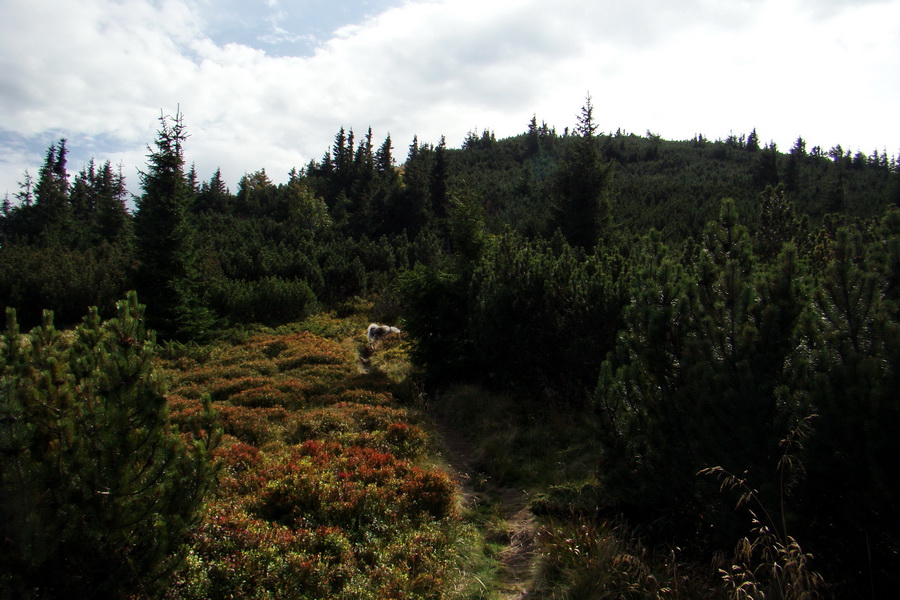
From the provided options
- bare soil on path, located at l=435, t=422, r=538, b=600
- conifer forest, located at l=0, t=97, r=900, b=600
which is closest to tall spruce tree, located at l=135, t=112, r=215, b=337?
conifer forest, located at l=0, t=97, r=900, b=600

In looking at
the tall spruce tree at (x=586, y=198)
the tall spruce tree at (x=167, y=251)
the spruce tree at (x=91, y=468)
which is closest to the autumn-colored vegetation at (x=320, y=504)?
the spruce tree at (x=91, y=468)

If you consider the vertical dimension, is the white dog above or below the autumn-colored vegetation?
above

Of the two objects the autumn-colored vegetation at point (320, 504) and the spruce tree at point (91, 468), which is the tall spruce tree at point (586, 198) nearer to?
the autumn-colored vegetation at point (320, 504)

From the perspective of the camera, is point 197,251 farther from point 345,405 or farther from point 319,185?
point 319,185

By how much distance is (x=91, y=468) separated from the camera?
2.90 meters

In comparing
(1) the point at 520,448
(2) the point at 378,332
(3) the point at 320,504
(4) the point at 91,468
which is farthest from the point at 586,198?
(4) the point at 91,468

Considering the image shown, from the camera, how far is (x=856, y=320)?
289 cm

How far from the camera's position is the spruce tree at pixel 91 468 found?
2723 mm

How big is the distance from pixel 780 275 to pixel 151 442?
4.48m

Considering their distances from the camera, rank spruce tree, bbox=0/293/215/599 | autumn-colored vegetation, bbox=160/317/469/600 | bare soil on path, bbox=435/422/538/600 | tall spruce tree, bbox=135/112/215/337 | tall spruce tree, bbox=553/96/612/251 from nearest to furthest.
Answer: spruce tree, bbox=0/293/215/599 → autumn-colored vegetation, bbox=160/317/469/600 → bare soil on path, bbox=435/422/538/600 → tall spruce tree, bbox=135/112/215/337 → tall spruce tree, bbox=553/96/612/251

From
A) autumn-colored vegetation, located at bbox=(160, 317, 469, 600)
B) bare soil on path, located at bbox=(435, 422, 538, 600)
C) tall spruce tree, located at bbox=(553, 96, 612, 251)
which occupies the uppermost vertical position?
tall spruce tree, located at bbox=(553, 96, 612, 251)

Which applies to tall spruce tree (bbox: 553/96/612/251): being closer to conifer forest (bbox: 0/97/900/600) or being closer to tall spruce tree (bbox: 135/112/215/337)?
conifer forest (bbox: 0/97/900/600)

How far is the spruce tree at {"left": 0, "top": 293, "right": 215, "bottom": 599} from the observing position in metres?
2.72

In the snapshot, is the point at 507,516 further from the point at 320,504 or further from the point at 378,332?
the point at 378,332
